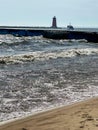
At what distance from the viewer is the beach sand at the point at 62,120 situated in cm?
650

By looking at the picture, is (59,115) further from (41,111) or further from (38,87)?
(38,87)

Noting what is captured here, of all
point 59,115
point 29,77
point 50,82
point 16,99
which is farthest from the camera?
point 29,77


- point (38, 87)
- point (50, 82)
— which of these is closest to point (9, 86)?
point (38, 87)

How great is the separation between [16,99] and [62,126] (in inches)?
142

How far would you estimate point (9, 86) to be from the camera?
39.2 ft

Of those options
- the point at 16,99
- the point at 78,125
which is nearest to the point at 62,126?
the point at 78,125

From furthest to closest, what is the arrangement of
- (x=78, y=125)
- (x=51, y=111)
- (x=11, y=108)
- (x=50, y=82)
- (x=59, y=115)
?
(x=50, y=82)
(x=11, y=108)
(x=51, y=111)
(x=59, y=115)
(x=78, y=125)

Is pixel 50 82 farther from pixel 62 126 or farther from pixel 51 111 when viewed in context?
pixel 62 126

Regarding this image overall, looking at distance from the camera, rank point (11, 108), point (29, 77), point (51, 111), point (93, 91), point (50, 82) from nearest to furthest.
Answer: point (51, 111) < point (11, 108) < point (93, 91) < point (50, 82) < point (29, 77)

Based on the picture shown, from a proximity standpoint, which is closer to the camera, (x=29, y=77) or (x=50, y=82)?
(x=50, y=82)

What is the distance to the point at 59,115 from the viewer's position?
7566 mm

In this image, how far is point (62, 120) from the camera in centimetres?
702

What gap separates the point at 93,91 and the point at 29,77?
372cm

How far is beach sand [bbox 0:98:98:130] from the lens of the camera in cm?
650
